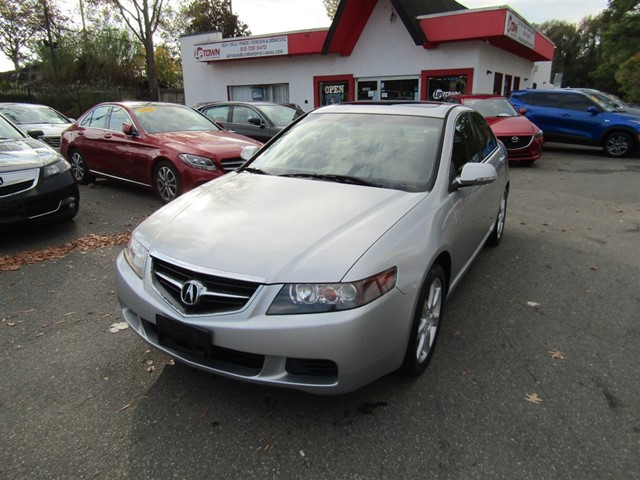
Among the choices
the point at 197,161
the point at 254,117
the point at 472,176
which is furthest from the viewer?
the point at 254,117

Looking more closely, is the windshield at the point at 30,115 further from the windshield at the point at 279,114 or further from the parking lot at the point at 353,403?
the parking lot at the point at 353,403

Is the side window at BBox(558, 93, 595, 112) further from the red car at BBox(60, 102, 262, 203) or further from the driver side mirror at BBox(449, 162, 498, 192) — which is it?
the driver side mirror at BBox(449, 162, 498, 192)

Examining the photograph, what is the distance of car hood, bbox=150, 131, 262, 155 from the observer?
6680mm

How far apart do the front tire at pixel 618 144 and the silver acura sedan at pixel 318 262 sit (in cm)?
1136

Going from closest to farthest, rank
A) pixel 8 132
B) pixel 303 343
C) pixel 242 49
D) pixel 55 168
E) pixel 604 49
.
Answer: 1. pixel 303 343
2. pixel 55 168
3. pixel 8 132
4. pixel 242 49
5. pixel 604 49

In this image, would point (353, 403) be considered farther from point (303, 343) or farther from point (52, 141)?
point (52, 141)

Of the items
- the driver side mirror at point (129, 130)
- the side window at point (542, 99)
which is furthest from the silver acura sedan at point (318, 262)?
the side window at point (542, 99)

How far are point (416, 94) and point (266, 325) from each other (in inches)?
631

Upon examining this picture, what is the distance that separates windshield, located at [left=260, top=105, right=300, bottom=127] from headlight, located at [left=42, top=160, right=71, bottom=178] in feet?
17.3

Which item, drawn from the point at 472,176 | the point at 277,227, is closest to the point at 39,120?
the point at 277,227

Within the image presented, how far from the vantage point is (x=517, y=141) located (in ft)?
35.7

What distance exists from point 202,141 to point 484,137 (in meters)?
4.15

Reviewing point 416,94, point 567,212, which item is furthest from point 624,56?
point 567,212

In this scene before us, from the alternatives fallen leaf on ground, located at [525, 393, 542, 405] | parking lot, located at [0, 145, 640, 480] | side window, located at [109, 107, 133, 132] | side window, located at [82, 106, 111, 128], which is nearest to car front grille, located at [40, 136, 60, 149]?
side window, located at [82, 106, 111, 128]
